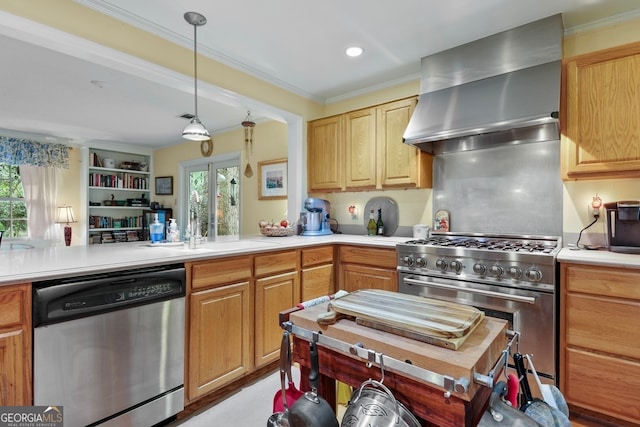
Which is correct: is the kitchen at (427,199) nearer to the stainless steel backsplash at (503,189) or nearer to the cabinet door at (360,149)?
the stainless steel backsplash at (503,189)

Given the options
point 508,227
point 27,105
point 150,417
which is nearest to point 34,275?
point 150,417

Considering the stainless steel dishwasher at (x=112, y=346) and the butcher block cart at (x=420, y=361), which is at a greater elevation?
the butcher block cart at (x=420, y=361)

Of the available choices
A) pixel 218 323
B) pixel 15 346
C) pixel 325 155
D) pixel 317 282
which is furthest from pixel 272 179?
pixel 15 346

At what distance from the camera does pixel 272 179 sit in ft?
13.9

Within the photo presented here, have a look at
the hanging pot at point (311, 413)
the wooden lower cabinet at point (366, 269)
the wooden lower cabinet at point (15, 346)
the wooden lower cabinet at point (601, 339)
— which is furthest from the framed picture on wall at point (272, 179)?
the hanging pot at point (311, 413)

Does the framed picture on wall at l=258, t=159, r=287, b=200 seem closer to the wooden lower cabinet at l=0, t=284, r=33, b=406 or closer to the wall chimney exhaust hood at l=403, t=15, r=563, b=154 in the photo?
the wall chimney exhaust hood at l=403, t=15, r=563, b=154

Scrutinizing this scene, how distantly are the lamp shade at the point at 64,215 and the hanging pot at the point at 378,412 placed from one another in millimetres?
6614

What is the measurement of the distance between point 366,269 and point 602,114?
1.89 m

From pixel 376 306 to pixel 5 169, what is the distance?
22.2ft

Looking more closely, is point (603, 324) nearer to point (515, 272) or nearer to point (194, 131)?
point (515, 272)

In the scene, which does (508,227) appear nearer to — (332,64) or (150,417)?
(332,64)

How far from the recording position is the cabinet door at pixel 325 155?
3.29 m

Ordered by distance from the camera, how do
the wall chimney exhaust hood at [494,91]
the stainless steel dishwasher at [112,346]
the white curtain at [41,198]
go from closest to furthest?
the stainless steel dishwasher at [112,346] → the wall chimney exhaust hood at [494,91] → the white curtain at [41,198]

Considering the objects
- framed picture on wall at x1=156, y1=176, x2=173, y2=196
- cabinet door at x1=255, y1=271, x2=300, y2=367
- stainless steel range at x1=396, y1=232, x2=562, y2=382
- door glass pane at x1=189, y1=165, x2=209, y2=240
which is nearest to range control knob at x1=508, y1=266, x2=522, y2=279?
stainless steel range at x1=396, y1=232, x2=562, y2=382
